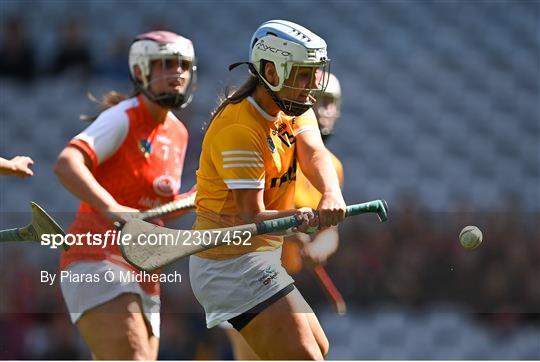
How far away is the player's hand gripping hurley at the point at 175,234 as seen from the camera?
3912 millimetres

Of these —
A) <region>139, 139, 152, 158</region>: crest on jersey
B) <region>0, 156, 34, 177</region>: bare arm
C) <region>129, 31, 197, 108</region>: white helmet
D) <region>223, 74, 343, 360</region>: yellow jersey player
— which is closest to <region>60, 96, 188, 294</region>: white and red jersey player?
<region>139, 139, 152, 158</region>: crest on jersey

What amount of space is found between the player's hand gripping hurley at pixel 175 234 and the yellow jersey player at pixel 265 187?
0.05 m

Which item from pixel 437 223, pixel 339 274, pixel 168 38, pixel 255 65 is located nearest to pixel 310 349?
pixel 255 65

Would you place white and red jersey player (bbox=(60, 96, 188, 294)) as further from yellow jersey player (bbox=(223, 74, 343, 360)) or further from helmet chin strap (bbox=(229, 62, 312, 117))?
helmet chin strap (bbox=(229, 62, 312, 117))

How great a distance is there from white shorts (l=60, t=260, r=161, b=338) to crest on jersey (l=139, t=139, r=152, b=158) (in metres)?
0.52

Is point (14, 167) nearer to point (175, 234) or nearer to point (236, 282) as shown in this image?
point (175, 234)

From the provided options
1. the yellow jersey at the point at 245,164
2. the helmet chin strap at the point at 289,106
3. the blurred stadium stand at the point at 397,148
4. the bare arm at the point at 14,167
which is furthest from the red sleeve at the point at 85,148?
the blurred stadium stand at the point at 397,148

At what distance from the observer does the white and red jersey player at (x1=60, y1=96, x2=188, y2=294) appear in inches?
187

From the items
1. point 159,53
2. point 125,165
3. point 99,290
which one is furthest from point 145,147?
point 99,290

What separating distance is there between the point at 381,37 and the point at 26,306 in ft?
15.7

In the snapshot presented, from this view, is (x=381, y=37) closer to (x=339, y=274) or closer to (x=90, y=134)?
(x=339, y=274)

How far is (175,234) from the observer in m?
4.20

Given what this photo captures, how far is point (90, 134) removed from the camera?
477 centimetres

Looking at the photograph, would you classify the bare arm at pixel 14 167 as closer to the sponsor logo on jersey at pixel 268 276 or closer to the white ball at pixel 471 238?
the sponsor logo on jersey at pixel 268 276
